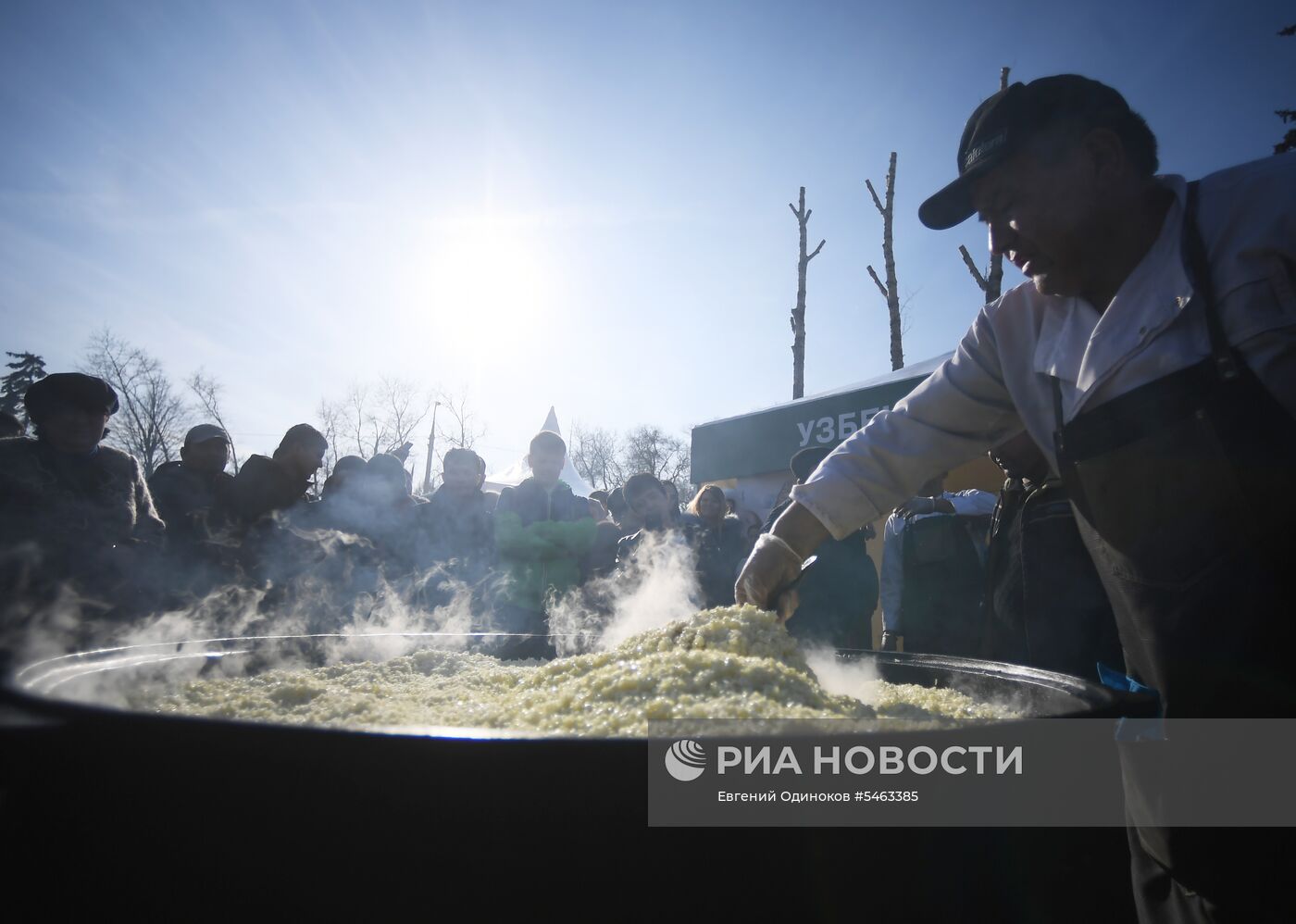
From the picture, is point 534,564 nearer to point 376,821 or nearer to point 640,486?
point 640,486

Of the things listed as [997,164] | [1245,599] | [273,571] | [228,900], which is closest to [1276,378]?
[1245,599]

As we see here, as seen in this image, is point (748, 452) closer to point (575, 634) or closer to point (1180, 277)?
point (575, 634)

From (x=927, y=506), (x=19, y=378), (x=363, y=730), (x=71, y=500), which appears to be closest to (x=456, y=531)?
(x=71, y=500)

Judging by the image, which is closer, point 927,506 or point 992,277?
point 927,506

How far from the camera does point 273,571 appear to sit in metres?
4.16

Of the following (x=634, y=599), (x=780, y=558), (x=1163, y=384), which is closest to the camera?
(x=1163, y=384)

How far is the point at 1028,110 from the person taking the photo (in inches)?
58.7

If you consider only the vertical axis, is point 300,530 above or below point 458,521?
below

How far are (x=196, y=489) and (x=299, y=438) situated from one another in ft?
2.73

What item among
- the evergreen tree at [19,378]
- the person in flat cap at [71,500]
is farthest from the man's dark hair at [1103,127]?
the evergreen tree at [19,378]

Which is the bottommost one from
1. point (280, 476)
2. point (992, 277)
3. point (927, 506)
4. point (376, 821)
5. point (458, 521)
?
point (376, 821)

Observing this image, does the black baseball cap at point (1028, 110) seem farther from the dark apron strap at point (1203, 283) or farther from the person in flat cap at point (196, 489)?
the person in flat cap at point (196, 489)

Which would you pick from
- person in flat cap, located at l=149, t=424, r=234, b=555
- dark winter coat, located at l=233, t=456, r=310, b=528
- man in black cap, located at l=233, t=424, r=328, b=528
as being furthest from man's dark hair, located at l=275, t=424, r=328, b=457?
person in flat cap, located at l=149, t=424, r=234, b=555

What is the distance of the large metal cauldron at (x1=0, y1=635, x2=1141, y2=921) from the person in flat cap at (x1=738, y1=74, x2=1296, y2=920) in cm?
65
